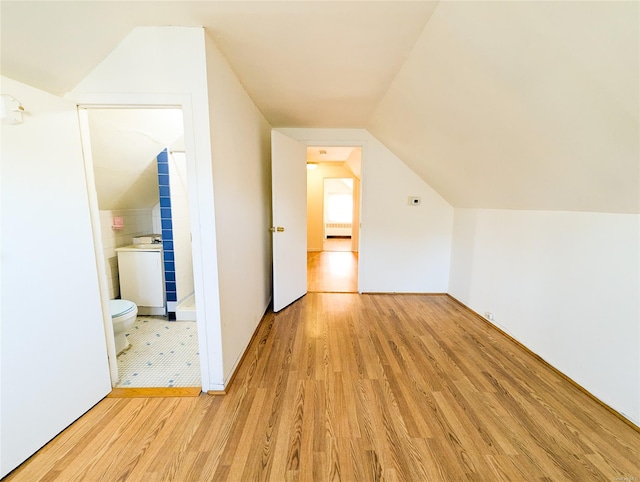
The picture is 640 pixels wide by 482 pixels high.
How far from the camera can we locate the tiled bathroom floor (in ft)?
5.56

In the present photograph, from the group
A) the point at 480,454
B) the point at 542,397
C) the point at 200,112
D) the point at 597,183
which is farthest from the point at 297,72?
the point at 542,397

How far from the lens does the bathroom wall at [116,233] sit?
2.56 metres

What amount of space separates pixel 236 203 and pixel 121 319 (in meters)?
1.26

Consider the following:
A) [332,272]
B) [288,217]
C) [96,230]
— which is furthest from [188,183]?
[332,272]

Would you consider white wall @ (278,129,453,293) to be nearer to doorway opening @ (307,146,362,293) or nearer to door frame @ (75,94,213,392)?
doorway opening @ (307,146,362,293)

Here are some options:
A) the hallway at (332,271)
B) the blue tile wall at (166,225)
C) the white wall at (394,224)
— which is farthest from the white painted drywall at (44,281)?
the hallway at (332,271)

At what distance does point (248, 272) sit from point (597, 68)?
7.47 feet

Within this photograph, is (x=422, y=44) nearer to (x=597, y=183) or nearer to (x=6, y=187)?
(x=597, y=183)

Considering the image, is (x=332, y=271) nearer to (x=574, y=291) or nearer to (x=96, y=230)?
(x=574, y=291)

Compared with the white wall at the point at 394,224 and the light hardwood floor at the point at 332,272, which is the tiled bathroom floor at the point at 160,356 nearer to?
the light hardwood floor at the point at 332,272

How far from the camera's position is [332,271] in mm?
4520

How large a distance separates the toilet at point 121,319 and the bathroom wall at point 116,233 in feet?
2.12

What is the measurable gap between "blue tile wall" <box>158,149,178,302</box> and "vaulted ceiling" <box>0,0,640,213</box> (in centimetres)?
105

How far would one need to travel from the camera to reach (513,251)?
2219 millimetres
